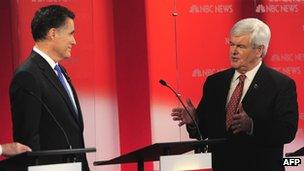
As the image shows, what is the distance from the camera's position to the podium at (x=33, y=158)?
10.9ft

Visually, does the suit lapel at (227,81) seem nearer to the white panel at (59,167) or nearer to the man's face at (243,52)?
the man's face at (243,52)

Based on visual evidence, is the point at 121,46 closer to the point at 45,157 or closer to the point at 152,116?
the point at 152,116

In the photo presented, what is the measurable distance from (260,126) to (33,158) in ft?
4.85

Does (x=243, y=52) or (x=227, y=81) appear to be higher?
(x=243, y=52)

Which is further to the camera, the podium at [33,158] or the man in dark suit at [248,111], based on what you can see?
the man in dark suit at [248,111]

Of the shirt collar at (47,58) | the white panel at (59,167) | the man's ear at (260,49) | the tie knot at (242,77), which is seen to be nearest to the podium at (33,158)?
the white panel at (59,167)

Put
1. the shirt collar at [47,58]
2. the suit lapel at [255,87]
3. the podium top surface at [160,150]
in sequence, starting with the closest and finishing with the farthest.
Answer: the podium top surface at [160,150] < the shirt collar at [47,58] < the suit lapel at [255,87]

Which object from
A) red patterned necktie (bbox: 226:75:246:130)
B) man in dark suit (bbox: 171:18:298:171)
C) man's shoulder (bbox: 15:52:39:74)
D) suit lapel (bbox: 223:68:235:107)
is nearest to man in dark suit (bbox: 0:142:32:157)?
man's shoulder (bbox: 15:52:39:74)

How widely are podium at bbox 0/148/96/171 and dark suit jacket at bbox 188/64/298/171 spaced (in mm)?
1203

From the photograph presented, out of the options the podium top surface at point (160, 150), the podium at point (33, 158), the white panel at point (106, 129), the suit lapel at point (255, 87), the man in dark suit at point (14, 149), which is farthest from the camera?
the white panel at point (106, 129)

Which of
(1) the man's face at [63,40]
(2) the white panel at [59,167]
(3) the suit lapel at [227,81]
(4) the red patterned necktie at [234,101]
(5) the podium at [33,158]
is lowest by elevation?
(2) the white panel at [59,167]

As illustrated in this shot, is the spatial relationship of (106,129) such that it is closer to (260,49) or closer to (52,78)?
(260,49)

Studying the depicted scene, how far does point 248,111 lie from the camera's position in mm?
4473

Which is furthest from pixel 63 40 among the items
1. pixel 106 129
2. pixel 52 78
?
pixel 106 129
